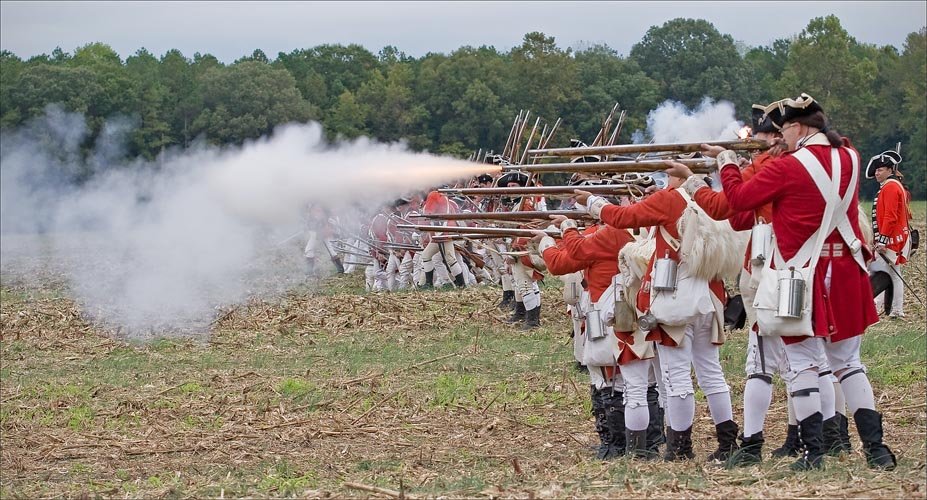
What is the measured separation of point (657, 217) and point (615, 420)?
1718 millimetres

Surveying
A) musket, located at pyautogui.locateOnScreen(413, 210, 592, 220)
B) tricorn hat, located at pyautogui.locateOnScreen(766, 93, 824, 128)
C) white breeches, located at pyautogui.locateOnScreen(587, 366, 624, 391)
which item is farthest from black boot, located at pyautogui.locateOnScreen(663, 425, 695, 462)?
tricorn hat, located at pyautogui.locateOnScreen(766, 93, 824, 128)

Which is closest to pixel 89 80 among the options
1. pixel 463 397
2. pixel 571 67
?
pixel 571 67

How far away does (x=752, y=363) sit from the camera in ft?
25.0

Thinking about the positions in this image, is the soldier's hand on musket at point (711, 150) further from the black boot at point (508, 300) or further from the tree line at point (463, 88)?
the tree line at point (463, 88)

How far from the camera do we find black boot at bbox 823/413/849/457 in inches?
280

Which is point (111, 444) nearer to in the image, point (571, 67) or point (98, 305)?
point (98, 305)

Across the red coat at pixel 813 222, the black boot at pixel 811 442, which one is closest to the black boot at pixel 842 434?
the black boot at pixel 811 442

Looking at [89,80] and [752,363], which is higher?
[89,80]

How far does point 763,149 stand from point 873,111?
191 feet

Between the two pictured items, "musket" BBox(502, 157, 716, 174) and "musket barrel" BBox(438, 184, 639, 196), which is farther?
"musket barrel" BBox(438, 184, 639, 196)

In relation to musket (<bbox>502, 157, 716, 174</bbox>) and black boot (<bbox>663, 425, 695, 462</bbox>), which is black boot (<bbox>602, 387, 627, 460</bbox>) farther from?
musket (<bbox>502, 157, 716, 174</bbox>)

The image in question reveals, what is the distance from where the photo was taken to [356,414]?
10.7 meters

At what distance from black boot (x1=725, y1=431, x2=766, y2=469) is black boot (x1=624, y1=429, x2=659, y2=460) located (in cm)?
63

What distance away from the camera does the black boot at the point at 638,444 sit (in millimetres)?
7934
